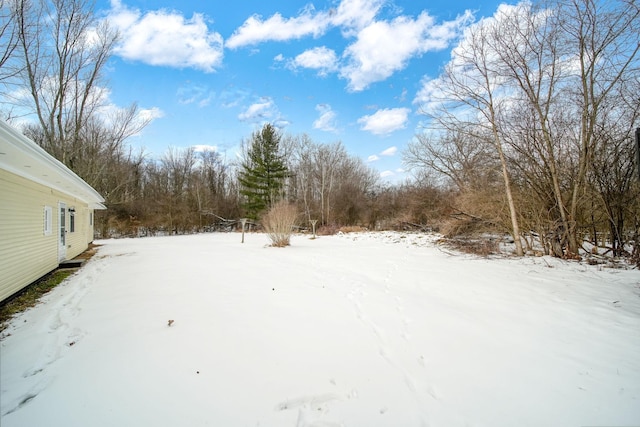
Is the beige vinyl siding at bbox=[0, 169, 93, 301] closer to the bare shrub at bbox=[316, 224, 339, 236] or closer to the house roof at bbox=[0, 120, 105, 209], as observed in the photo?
the house roof at bbox=[0, 120, 105, 209]

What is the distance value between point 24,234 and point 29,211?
64cm

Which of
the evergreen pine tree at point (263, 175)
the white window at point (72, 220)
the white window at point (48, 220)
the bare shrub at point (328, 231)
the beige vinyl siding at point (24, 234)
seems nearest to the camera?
the beige vinyl siding at point (24, 234)

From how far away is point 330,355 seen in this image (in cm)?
271

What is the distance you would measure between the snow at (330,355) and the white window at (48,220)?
317cm

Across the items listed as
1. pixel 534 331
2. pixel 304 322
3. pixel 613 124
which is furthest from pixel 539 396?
pixel 613 124

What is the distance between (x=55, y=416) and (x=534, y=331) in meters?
4.48

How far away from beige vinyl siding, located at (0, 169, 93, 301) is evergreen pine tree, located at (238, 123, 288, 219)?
16.0 m

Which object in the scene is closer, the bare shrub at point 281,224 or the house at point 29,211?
the house at point 29,211

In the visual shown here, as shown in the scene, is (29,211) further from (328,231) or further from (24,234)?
(328,231)

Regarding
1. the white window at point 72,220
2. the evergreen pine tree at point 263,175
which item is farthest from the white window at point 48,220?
the evergreen pine tree at point 263,175

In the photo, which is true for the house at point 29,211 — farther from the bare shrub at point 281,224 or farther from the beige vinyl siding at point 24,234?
the bare shrub at point 281,224

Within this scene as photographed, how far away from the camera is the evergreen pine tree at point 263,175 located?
23.9 meters

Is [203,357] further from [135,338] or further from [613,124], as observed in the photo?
[613,124]

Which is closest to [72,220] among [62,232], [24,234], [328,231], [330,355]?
[62,232]
